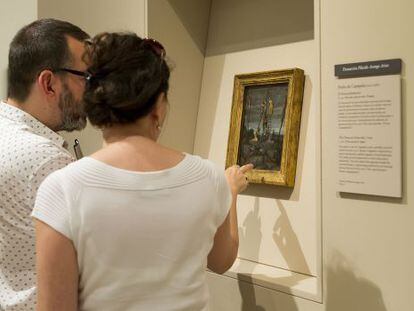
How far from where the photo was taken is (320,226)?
3.96 ft

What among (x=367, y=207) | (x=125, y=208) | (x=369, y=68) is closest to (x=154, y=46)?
(x=125, y=208)

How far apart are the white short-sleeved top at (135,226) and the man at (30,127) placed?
232 millimetres

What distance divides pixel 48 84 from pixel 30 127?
12cm

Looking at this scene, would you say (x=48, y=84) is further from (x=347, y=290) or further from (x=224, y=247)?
(x=347, y=290)

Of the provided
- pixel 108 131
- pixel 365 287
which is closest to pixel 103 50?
pixel 108 131

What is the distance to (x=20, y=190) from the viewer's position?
0.96 m

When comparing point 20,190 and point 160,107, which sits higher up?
point 160,107

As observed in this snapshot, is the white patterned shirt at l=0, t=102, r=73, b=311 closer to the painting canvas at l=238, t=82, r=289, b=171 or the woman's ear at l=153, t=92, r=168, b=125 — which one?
the woman's ear at l=153, t=92, r=168, b=125

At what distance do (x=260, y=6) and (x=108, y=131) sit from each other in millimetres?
1076

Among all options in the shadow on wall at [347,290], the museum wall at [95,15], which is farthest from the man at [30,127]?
the shadow on wall at [347,290]

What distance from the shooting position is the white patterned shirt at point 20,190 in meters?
0.95

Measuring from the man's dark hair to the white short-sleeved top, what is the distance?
1.42ft

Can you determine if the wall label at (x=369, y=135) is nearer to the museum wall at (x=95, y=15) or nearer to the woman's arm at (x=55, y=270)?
the woman's arm at (x=55, y=270)

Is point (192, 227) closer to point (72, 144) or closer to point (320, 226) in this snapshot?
point (320, 226)
